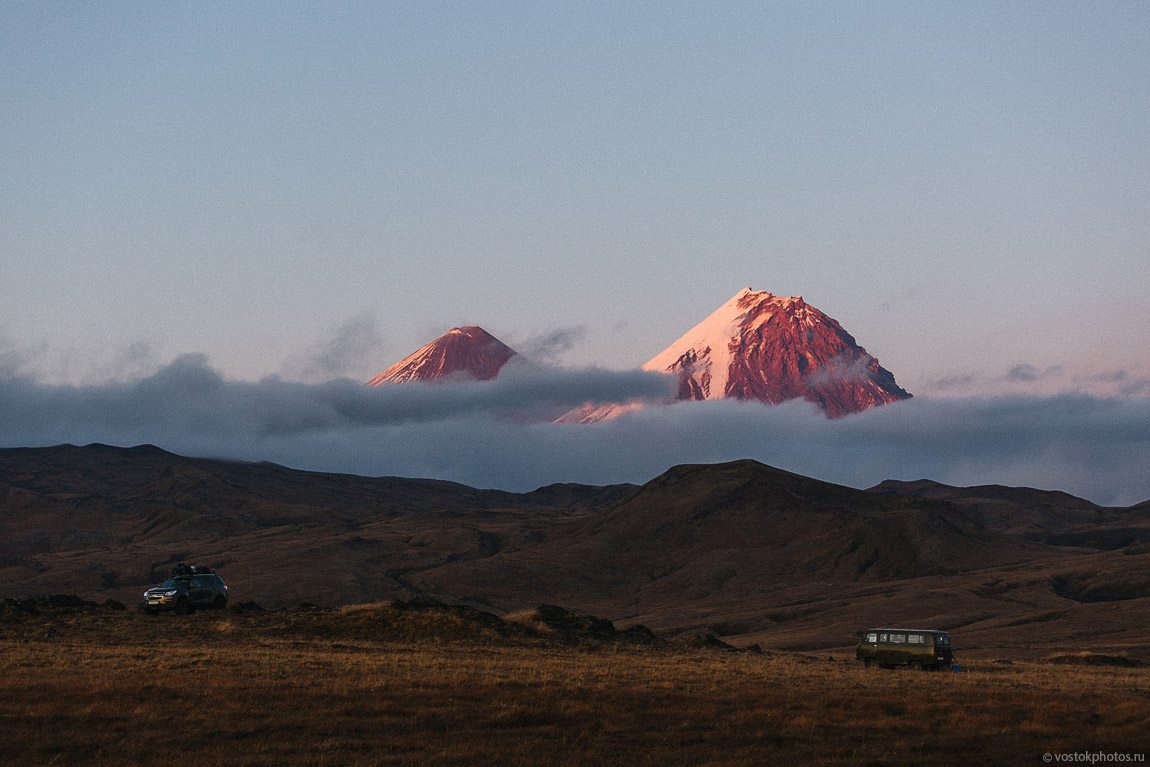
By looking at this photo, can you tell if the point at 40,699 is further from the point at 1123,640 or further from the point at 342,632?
the point at 1123,640

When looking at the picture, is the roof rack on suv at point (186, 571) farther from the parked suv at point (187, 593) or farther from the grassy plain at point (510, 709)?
the grassy plain at point (510, 709)

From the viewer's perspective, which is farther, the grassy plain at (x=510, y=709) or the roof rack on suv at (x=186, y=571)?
the roof rack on suv at (x=186, y=571)

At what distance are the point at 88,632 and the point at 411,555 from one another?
131584 mm

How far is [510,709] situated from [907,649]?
67.9ft

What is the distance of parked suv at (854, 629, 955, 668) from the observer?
41625mm

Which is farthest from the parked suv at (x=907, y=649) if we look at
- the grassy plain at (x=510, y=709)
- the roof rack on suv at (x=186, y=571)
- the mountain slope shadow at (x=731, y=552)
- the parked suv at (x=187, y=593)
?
the mountain slope shadow at (x=731, y=552)

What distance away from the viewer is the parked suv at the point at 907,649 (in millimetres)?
41625

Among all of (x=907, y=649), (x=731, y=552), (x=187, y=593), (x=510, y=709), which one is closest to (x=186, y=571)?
(x=187, y=593)

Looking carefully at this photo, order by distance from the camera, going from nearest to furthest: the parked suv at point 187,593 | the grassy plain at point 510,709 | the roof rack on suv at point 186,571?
the grassy plain at point 510,709, the parked suv at point 187,593, the roof rack on suv at point 186,571

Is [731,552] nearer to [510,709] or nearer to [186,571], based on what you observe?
[186,571]

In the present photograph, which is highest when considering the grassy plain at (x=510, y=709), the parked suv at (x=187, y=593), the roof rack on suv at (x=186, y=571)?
the roof rack on suv at (x=186, y=571)

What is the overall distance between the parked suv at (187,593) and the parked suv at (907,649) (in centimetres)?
3099

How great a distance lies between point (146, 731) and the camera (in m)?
24.6

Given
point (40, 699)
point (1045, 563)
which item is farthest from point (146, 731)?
point (1045, 563)
